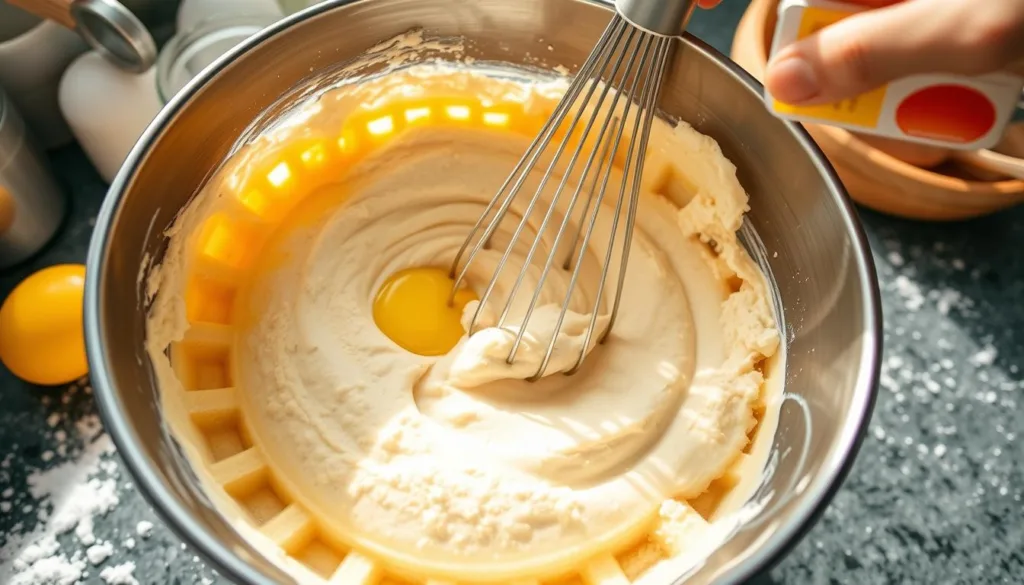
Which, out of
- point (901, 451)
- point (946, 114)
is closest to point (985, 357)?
point (901, 451)

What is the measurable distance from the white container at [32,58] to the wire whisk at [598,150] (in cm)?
54

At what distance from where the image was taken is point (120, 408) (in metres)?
0.56

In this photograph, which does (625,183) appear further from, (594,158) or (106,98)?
(106,98)

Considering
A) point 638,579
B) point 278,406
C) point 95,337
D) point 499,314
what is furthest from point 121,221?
point 638,579

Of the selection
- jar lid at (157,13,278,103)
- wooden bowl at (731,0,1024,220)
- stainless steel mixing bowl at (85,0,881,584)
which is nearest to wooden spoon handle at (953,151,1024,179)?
wooden bowl at (731,0,1024,220)

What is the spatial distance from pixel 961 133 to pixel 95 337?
2.18 feet

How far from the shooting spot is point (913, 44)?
504 millimetres

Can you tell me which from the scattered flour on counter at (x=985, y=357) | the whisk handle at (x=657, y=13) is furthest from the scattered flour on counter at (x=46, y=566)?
the scattered flour on counter at (x=985, y=357)

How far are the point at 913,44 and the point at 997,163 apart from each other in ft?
1.49

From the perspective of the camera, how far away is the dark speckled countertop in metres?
0.79

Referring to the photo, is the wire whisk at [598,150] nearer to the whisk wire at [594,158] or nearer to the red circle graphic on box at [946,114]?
the whisk wire at [594,158]

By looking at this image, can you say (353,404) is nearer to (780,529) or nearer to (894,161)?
(780,529)

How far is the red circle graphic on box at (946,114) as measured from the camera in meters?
0.52

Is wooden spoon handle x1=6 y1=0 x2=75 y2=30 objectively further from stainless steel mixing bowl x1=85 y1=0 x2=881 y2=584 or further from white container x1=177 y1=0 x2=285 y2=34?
stainless steel mixing bowl x1=85 y1=0 x2=881 y2=584
